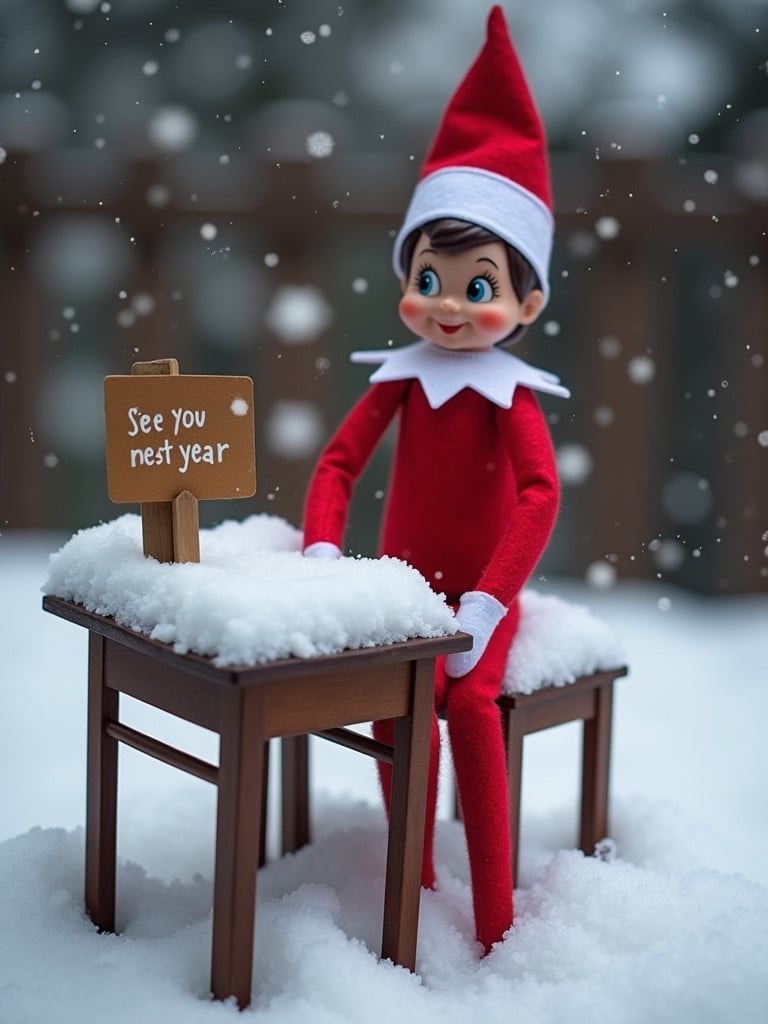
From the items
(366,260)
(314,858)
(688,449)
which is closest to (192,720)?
(314,858)

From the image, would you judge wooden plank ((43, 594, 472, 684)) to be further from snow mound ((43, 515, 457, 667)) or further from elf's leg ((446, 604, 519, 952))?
elf's leg ((446, 604, 519, 952))

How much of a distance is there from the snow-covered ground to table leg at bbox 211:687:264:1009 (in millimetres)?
42

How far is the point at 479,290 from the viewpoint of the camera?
1397mm

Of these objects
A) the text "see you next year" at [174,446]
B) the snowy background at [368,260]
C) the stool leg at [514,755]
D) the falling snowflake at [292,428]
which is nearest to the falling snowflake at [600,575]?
the snowy background at [368,260]

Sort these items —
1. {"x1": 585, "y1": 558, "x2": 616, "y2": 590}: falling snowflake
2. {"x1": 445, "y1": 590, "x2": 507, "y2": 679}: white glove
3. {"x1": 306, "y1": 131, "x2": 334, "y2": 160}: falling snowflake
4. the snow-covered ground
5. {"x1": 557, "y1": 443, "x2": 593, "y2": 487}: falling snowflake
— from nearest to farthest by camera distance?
the snow-covered ground, {"x1": 445, "y1": 590, "x2": 507, "y2": 679}: white glove, {"x1": 306, "y1": 131, "x2": 334, "y2": 160}: falling snowflake, {"x1": 557, "y1": 443, "x2": 593, "y2": 487}: falling snowflake, {"x1": 585, "y1": 558, "x2": 616, "y2": 590}: falling snowflake

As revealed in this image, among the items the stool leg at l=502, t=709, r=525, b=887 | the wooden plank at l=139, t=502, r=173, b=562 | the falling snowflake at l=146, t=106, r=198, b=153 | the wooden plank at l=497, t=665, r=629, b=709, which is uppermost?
the falling snowflake at l=146, t=106, r=198, b=153

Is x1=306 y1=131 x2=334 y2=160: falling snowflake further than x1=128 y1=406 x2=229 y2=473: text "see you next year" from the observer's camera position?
Yes

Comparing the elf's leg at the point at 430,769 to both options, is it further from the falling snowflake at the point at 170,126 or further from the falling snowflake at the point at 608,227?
the falling snowflake at the point at 170,126

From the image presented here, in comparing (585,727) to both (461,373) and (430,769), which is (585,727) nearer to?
(430,769)

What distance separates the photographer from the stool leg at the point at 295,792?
1.61 metres

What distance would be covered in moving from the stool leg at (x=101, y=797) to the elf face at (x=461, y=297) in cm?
58

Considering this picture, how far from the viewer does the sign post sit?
1.10 metres

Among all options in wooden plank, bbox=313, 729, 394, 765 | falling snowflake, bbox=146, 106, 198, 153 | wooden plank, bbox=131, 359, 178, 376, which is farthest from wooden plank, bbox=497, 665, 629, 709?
falling snowflake, bbox=146, 106, 198, 153

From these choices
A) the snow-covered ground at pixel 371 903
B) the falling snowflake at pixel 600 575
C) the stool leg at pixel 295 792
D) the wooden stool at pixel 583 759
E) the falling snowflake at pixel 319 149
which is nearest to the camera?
the snow-covered ground at pixel 371 903
